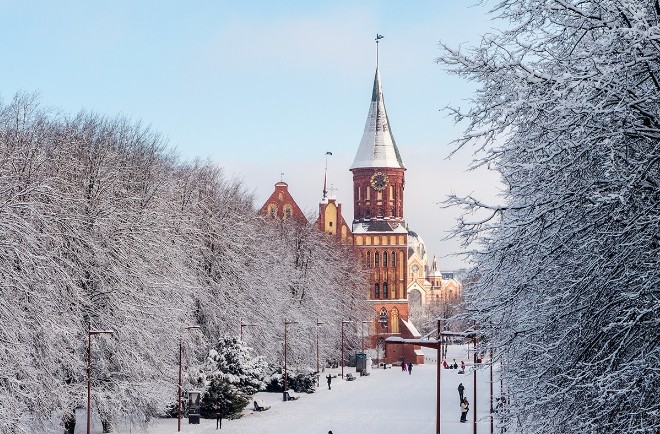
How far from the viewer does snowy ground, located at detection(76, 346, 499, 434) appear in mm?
35281

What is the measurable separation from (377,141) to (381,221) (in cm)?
972

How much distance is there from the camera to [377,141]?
4200 inches

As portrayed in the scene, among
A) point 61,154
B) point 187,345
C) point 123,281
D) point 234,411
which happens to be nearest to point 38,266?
point 123,281

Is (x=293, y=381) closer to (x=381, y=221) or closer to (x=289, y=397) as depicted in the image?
(x=289, y=397)

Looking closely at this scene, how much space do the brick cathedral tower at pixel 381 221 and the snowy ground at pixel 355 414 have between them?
38.3 meters

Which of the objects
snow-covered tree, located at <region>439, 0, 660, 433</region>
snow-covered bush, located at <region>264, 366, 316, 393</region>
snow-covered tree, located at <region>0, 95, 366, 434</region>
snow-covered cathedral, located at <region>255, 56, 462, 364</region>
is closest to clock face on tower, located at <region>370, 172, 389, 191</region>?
snow-covered cathedral, located at <region>255, 56, 462, 364</region>

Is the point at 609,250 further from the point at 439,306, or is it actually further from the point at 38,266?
the point at 439,306

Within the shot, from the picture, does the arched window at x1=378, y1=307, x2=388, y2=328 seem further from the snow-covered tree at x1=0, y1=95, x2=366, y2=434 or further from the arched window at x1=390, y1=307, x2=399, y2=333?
the snow-covered tree at x1=0, y1=95, x2=366, y2=434

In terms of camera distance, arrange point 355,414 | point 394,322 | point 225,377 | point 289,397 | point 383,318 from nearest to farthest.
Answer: point 225,377
point 355,414
point 289,397
point 383,318
point 394,322

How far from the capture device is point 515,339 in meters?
11.2

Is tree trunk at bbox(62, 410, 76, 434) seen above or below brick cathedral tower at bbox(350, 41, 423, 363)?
below

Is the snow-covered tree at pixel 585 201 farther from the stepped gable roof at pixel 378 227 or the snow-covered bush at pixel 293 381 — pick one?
the stepped gable roof at pixel 378 227

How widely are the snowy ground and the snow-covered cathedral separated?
3338cm

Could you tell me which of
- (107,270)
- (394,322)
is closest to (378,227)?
(394,322)
